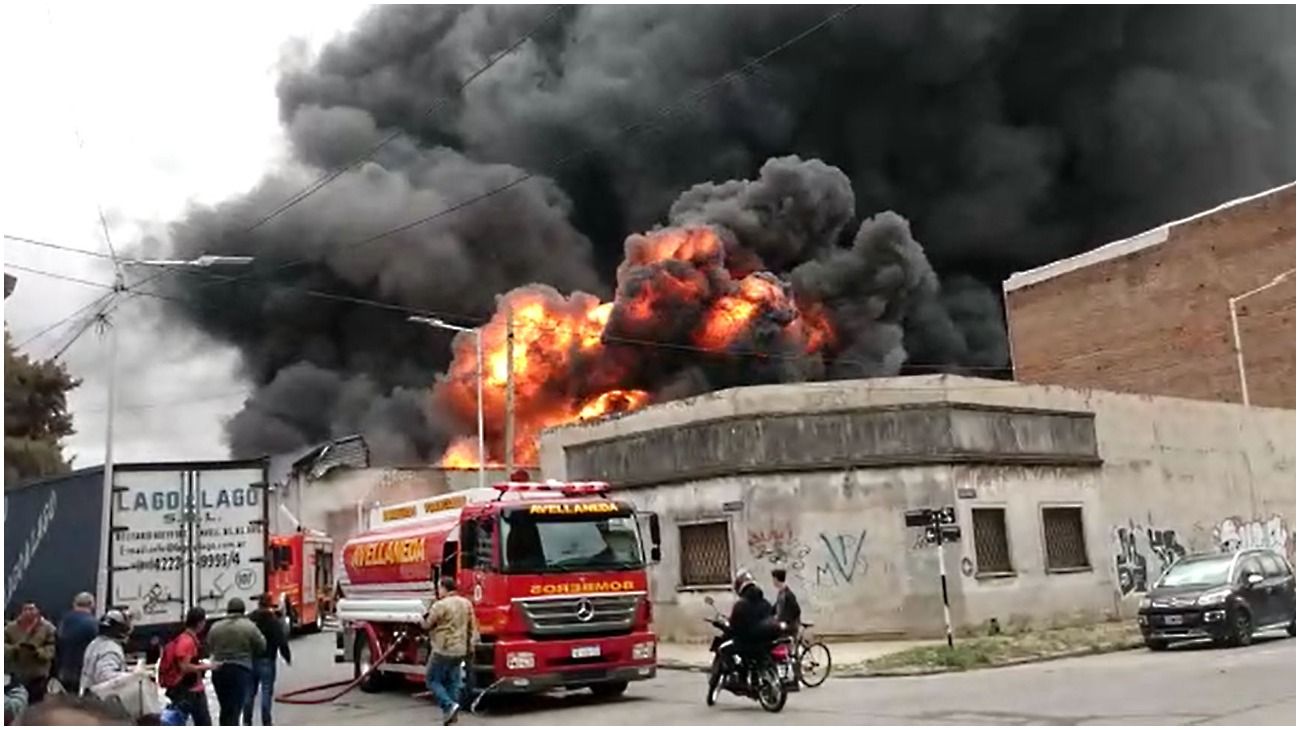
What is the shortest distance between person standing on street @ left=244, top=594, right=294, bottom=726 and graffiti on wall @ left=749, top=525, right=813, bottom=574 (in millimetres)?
8667

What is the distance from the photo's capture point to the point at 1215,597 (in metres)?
15.5

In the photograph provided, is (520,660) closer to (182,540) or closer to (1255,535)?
(182,540)

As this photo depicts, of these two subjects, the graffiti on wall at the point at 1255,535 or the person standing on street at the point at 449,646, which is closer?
the person standing on street at the point at 449,646

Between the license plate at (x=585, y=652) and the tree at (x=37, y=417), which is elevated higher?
the tree at (x=37, y=417)

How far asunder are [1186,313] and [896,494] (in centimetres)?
1865

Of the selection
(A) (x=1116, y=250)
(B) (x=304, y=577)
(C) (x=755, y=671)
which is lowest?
(C) (x=755, y=671)

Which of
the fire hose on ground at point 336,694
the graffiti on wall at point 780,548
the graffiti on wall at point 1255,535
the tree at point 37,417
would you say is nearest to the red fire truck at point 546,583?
the fire hose on ground at point 336,694

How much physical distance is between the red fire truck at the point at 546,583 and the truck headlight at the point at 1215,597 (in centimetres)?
744

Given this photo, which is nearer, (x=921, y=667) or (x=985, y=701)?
(x=985, y=701)

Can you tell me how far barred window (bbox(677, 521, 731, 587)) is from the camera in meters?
19.4

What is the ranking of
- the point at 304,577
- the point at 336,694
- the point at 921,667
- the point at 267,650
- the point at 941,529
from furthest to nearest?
the point at 304,577 < the point at 941,529 < the point at 336,694 < the point at 921,667 < the point at 267,650

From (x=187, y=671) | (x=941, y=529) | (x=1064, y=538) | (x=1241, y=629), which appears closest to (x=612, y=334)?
(x=1064, y=538)

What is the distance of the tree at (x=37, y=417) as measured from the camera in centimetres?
2928

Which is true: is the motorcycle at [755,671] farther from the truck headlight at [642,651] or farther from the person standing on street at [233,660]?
the person standing on street at [233,660]
